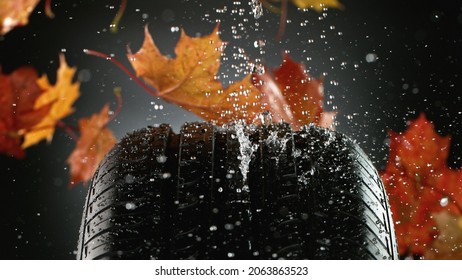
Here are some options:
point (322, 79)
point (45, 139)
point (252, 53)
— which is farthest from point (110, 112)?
point (322, 79)

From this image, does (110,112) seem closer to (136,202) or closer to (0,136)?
(0,136)

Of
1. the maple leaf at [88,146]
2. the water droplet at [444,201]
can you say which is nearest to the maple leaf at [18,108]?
the maple leaf at [88,146]

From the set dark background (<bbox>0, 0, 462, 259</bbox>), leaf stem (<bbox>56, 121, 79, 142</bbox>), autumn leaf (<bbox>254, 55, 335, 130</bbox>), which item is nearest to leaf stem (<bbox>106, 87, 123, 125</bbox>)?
dark background (<bbox>0, 0, 462, 259</bbox>)

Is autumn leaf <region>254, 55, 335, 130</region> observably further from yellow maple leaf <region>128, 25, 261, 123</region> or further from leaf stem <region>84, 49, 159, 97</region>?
leaf stem <region>84, 49, 159, 97</region>

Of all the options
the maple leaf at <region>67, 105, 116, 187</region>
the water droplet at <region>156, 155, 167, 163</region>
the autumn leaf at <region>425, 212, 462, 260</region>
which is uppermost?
A: the maple leaf at <region>67, 105, 116, 187</region>

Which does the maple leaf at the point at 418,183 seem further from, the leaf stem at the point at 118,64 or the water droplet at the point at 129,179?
the water droplet at the point at 129,179

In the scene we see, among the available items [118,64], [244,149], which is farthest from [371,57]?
[244,149]

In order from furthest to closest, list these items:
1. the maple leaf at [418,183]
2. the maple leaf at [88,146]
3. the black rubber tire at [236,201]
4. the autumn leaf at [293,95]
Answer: the maple leaf at [88,146] < the maple leaf at [418,183] < the autumn leaf at [293,95] < the black rubber tire at [236,201]
